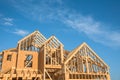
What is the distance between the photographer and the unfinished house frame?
2694cm

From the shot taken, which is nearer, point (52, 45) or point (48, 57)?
point (48, 57)

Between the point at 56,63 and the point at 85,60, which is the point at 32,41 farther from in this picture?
the point at 85,60

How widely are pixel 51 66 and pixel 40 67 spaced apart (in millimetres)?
2676

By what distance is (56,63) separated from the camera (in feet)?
91.2

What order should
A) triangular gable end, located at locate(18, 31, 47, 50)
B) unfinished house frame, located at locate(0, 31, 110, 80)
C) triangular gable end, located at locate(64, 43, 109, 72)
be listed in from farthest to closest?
triangular gable end, located at locate(18, 31, 47, 50) → triangular gable end, located at locate(64, 43, 109, 72) → unfinished house frame, located at locate(0, 31, 110, 80)

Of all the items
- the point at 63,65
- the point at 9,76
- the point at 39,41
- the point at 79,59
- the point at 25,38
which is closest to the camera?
the point at 9,76

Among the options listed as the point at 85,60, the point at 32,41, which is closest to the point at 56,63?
the point at 85,60

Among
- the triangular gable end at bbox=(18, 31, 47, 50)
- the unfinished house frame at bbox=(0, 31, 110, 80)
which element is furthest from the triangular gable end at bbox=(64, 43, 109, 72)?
the triangular gable end at bbox=(18, 31, 47, 50)

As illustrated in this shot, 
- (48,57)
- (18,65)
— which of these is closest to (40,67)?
(48,57)

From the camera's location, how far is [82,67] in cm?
2830

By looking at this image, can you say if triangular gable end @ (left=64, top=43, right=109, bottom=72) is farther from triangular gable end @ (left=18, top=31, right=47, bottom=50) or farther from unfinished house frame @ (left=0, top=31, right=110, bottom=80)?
triangular gable end @ (left=18, top=31, right=47, bottom=50)

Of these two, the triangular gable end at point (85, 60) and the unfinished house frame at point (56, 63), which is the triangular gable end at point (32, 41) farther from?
the triangular gable end at point (85, 60)

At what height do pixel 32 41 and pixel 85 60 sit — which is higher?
pixel 32 41

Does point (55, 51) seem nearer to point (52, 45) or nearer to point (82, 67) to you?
point (52, 45)
